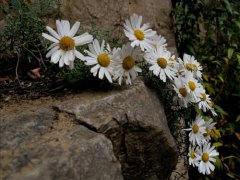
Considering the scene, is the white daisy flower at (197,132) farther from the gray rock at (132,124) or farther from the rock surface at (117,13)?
the rock surface at (117,13)

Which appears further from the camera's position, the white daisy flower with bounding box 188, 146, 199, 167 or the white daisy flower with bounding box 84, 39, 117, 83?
the white daisy flower with bounding box 188, 146, 199, 167

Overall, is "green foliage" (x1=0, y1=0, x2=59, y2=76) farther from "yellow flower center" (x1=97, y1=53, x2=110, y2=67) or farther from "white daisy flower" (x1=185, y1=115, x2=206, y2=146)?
"white daisy flower" (x1=185, y1=115, x2=206, y2=146)

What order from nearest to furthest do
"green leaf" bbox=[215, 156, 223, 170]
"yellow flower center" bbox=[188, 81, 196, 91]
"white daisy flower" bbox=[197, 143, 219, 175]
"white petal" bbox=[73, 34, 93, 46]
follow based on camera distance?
"white petal" bbox=[73, 34, 93, 46] < "yellow flower center" bbox=[188, 81, 196, 91] < "white daisy flower" bbox=[197, 143, 219, 175] < "green leaf" bbox=[215, 156, 223, 170]

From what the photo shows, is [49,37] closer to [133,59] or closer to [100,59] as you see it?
[100,59]

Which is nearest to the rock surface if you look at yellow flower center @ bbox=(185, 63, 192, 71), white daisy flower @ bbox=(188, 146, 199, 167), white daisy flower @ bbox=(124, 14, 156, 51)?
white daisy flower @ bbox=(124, 14, 156, 51)

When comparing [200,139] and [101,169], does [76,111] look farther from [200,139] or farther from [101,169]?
[200,139]
